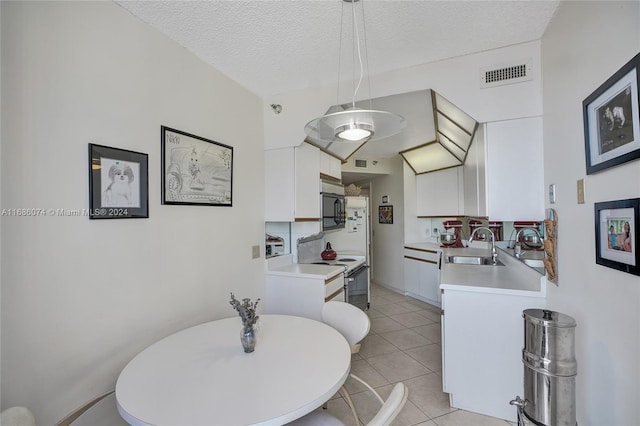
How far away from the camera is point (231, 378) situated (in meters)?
1.17

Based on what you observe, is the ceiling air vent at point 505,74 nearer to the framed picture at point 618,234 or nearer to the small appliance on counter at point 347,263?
the framed picture at point 618,234

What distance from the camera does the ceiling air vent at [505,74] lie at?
6.43ft

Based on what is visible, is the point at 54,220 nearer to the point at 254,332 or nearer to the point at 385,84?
the point at 254,332

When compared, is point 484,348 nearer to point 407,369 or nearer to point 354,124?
point 407,369

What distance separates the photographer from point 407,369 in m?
2.56

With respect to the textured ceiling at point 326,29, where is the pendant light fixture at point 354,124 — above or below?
below

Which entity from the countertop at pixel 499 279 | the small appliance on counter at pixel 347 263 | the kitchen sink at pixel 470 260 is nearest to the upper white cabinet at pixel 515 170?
the countertop at pixel 499 279

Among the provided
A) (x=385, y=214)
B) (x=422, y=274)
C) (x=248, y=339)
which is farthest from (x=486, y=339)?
(x=385, y=214)

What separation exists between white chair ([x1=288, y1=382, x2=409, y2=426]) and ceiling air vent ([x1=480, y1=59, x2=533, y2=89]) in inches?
83.5

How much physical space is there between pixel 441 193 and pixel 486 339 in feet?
10.0

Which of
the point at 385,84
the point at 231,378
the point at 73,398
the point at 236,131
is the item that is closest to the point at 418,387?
the point at 231,378

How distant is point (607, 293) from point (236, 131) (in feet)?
8.77

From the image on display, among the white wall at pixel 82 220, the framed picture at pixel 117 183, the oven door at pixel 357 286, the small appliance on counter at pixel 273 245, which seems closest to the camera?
the white wall at pixel 82 220

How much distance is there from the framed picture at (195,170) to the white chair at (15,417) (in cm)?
117
